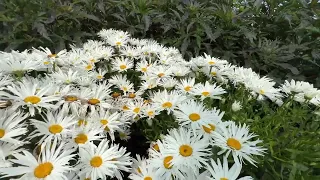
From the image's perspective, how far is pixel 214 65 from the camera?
1.55 m

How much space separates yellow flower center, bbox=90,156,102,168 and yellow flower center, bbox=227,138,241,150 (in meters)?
0.38

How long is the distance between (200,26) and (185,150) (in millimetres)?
1422

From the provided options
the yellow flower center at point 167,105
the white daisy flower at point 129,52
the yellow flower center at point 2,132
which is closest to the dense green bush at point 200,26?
the white daisy flower at point 129,52

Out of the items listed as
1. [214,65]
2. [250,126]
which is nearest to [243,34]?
[214,65]

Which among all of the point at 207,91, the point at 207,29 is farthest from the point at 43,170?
the point at 207,29

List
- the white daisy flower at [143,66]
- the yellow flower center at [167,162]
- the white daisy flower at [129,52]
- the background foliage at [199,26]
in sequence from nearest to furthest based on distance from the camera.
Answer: the yellow flower center at [167,162]
the white daisy flower at [143,66]
the white daisy flower at [129,52]
the background foliage at [199,26]

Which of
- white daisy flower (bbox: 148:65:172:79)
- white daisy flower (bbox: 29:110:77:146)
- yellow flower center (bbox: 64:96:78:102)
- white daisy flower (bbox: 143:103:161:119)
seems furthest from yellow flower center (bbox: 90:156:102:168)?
white daisy flower (bbox: 148:65:172:79)

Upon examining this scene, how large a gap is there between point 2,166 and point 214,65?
40.0 inches

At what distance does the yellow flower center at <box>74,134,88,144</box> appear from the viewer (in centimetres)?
100

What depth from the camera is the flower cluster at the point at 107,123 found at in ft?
3.01

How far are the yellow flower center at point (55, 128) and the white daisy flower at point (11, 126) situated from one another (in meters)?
0.08

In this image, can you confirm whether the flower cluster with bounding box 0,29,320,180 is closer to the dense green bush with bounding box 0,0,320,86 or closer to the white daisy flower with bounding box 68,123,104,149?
the white daisy flower with bounding box 68,123,104,149

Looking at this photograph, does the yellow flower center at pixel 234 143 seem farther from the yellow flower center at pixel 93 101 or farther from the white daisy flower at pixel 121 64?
the white daisy flower at pixel 121 64

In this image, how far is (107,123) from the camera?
114cm
